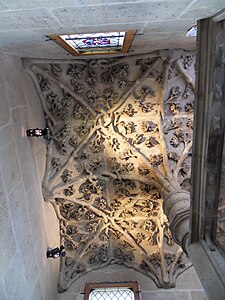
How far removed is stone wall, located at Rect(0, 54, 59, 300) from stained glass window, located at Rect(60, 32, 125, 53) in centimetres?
69

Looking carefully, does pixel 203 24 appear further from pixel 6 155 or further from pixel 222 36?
pixel 6 155

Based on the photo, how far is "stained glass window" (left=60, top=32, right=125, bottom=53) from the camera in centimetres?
259

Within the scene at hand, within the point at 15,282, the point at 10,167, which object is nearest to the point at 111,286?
the point at 15,282

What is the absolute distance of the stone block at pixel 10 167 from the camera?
106 inches

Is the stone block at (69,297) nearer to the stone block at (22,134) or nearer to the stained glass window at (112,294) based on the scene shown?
the stained glass window at (112,294)

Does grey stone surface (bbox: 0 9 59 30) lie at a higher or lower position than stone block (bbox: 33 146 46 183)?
higher

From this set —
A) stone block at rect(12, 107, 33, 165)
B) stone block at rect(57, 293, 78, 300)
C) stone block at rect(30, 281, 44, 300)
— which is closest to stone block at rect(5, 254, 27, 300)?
stone block at rect(30, 281, 44, 300)

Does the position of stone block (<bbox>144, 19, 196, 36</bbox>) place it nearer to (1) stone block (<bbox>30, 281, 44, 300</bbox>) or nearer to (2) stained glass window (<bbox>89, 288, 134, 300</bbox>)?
(1) stone block (<bbox>30, 281, 44, 300</bbox>)

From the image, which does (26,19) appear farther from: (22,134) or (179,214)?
(179,214)

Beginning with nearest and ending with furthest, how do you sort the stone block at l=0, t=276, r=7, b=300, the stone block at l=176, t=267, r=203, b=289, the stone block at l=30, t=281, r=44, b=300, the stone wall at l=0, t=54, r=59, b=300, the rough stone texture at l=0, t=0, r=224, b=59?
1. the rough stone texture at l=0, t=0, r=224, b=59
2. the stone block at l=0, t=276, r=7, b=300
3. the stone wall at l=0, t=54, r=59, b=300
4. the stone block at l=30, t=281, r=44, b=300
5. the stone block at l=176, t=267, r=203, b=289

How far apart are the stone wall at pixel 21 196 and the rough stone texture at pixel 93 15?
95 cm

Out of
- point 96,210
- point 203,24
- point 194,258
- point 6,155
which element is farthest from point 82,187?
point 203,24

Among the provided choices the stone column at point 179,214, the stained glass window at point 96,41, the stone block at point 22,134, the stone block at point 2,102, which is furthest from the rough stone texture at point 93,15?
the stone column at point 179,214

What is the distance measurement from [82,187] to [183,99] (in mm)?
1888
